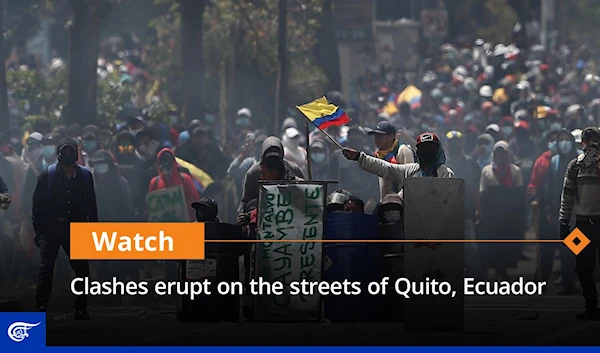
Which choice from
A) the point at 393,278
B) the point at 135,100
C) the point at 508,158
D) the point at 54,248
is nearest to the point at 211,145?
Answer: the point at 508,158

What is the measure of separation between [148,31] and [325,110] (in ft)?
107

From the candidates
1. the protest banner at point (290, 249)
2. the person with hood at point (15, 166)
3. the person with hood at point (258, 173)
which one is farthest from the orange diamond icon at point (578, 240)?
the person with hood at point (15, 166)

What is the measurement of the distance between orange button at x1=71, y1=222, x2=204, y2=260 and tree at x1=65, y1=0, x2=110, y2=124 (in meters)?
12.2

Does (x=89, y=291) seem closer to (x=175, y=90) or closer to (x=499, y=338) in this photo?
(x=499, y=338)

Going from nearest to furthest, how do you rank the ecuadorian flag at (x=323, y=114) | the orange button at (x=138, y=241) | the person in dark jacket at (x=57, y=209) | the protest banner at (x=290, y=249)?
the protest banner at (x=290, y=249) → the orange button at (x=138, y=241) → the ecuadorian flag at (x=323, y=114) → the person in dark jacket at (x=57, y=209)

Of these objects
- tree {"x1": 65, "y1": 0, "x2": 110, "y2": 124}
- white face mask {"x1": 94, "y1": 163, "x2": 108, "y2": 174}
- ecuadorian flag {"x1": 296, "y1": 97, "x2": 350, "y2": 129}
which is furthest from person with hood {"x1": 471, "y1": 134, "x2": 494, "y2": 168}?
ecuadorian flag {"x1": 296, "y1": 97, "x2": 350, "y2": 129}

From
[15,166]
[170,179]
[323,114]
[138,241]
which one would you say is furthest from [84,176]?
[15,166]

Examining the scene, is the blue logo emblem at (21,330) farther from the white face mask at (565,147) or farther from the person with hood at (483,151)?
the person with hood at (483,151)

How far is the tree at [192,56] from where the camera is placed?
1185 inches

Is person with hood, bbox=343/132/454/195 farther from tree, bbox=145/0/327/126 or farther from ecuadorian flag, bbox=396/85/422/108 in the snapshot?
ecuadorian flag, bbox=396/85/422/108

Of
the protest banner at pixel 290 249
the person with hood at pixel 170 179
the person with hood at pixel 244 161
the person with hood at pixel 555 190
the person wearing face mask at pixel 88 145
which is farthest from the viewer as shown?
the person wearing face mask at pixel 88 145

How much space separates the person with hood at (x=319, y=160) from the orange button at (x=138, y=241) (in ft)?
21.0

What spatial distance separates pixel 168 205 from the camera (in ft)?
65.1

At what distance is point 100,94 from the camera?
3077 cm
